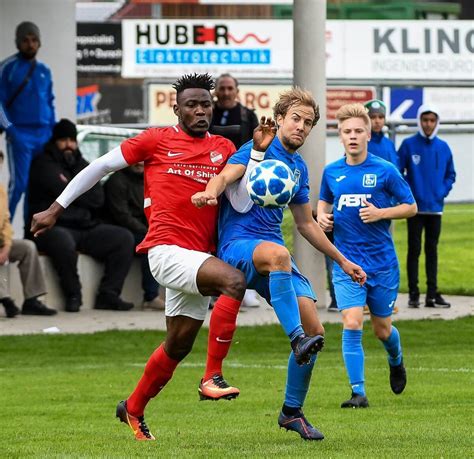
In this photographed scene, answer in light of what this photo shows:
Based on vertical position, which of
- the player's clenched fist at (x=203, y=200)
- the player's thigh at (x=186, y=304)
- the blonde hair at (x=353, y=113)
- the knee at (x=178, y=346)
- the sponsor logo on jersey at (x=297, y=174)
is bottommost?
the knee at (x=178, y=346)

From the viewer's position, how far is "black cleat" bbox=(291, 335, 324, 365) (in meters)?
9.23

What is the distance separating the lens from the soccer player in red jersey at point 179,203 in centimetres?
980

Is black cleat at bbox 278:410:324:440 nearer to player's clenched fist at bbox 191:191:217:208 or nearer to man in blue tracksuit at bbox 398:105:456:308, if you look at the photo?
player's clenched fist at bbox 191:191:217:208

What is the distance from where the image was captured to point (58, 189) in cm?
1870

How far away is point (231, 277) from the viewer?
378 inches

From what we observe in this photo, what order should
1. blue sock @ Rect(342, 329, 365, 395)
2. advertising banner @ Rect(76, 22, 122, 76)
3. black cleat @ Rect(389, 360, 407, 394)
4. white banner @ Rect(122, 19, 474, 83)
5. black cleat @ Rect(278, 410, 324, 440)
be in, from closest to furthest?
1. black cleat @ Rect(278, 410, 324, 440)
2. blue sock @ Rect(342, 329, 365, 395)
3. black cleat @ Rect(389, 360, 407, 394)
4. white banner @ Rect(122, 19, 474, 83)
5. advertising banner @ Rect(76, 22, 122, 76)

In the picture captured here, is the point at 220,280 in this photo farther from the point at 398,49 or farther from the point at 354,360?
the point at 398,49

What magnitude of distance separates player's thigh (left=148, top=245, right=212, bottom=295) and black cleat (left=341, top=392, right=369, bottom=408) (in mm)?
2578

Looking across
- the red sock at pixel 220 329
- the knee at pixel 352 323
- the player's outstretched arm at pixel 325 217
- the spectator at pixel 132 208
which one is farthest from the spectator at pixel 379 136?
the red sock at pixel 220 329

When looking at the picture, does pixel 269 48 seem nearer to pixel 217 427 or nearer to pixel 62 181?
pixel 62 181

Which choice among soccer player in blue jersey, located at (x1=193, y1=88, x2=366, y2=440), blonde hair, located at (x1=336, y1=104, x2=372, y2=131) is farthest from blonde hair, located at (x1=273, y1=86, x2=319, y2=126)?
blonde hair, located at (x1=336, y1=104, x2=372, y2=131)

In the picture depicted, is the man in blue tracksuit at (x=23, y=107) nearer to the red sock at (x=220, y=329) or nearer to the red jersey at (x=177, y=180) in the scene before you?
the red jersey at (x=177, y=180)

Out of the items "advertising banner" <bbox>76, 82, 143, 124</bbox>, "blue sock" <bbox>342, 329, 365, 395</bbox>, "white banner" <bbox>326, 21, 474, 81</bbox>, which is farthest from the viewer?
"advertising banner" <bbox>76, 82, 143, 124</bbox>

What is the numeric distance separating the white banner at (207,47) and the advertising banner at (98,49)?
380 cm
